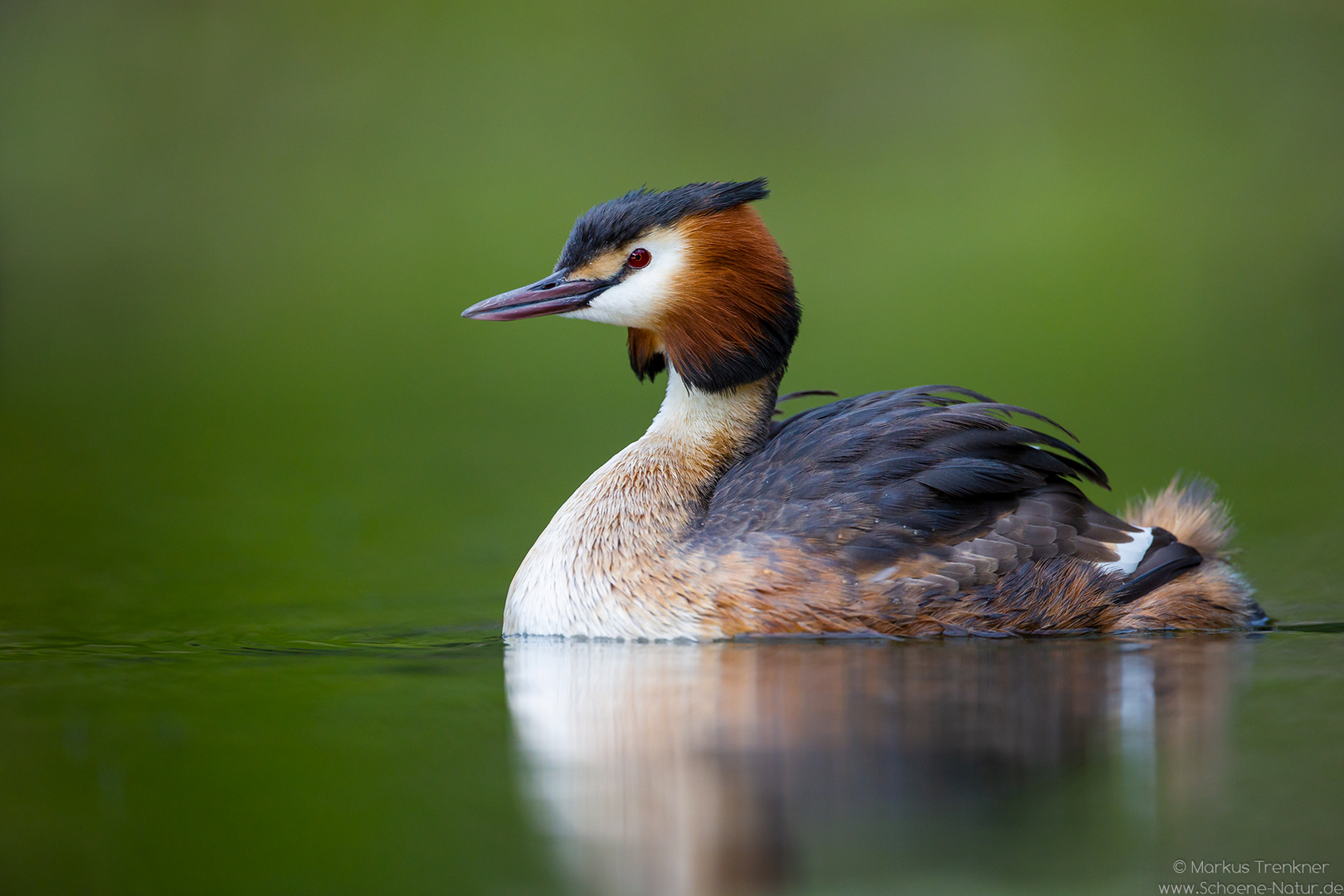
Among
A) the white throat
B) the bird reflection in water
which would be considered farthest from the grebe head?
the bird reflection in water

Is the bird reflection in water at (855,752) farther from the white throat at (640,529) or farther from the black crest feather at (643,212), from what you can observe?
the black crest feather at (643,212)

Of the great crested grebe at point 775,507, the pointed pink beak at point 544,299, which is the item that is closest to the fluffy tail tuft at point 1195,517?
the great crested grebe at point 775,507

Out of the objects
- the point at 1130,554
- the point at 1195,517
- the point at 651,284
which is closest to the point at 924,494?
the point at 1130,554

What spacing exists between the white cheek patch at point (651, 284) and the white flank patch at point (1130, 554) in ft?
6.13

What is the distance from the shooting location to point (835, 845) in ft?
Answer: 10.8

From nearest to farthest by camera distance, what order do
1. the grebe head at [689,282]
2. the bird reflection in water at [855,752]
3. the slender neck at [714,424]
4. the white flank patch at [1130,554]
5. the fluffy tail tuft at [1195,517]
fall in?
the bird reflection in water at [855,752] < the white flank patch at [1130,554] < the grebe head at [689,282] < the slender neck at [714,424] < the fluffy tail tuft at [1195,517]

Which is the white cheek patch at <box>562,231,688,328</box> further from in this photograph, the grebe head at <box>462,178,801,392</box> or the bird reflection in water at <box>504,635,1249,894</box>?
the bird reflection in water at <box>504,635,1249,894</box>

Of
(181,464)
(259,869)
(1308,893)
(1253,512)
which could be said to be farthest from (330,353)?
(1308,893)

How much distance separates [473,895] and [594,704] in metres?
1.45

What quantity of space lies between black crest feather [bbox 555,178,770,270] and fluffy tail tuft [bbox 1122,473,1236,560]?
6.94 ft

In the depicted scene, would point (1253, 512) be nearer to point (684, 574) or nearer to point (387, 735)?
point (684, 574)

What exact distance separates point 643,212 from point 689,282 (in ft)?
1.03

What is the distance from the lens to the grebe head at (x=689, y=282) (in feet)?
18.8

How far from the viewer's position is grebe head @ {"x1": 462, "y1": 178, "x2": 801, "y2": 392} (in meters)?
5.72
